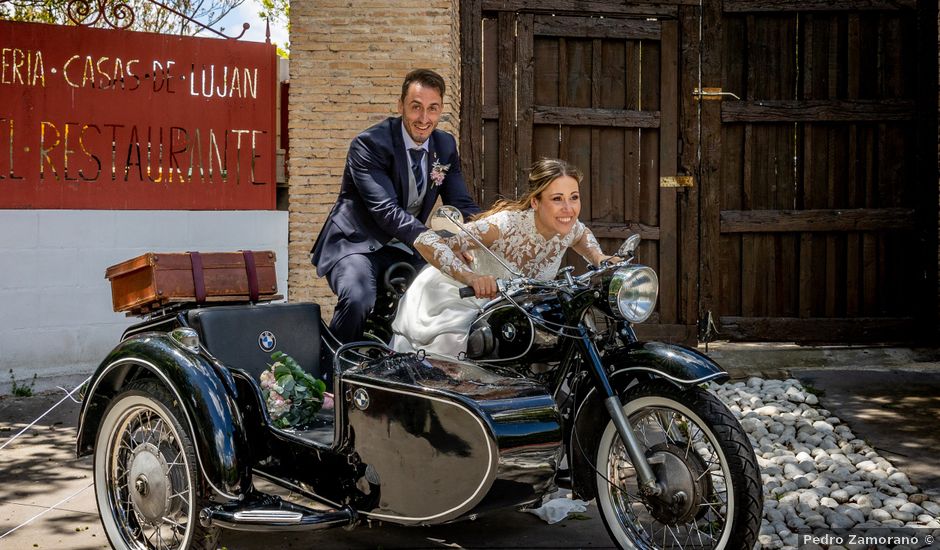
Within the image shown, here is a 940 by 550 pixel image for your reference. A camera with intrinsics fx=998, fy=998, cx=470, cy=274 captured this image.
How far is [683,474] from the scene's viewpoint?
3293 mm

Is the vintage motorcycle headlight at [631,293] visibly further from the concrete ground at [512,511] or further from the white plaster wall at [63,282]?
the white plaster wall at [63,282]

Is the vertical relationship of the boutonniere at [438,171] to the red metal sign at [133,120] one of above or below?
below

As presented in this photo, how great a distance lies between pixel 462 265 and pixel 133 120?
16.1ft

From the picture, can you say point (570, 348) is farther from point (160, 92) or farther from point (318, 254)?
point (160, 92)

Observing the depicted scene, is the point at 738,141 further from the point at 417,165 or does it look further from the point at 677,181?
the point at 417,165

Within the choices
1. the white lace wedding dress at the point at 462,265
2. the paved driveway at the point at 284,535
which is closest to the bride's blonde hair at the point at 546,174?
the white lace wedding dress at the point at 462,265

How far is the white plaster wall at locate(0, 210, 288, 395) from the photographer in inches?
297

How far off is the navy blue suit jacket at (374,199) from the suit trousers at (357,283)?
0.21 ft

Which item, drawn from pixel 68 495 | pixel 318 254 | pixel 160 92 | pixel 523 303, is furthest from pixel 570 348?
pixel 160 92

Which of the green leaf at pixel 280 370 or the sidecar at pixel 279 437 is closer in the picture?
the sidecar at pixel 279 437

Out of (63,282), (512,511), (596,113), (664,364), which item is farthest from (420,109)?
(63,282)

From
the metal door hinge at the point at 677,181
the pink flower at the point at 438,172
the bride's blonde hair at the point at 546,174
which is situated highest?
the metal door hinge at the point at 677,181

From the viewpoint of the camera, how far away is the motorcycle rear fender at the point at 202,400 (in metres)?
3.41

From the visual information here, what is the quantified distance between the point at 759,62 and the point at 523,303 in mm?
5530
